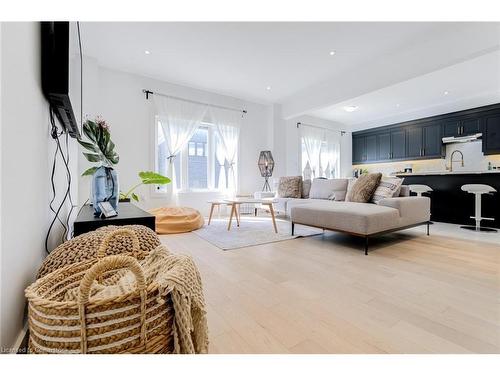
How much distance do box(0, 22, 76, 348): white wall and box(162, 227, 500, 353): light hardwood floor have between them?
31.1 inches

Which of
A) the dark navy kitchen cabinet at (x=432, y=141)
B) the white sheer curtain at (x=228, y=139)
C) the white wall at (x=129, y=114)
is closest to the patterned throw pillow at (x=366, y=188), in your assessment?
the white sheer curtain at (x=228, y=139)

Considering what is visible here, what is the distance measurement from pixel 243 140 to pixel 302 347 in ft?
15.8

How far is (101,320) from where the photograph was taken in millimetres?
603

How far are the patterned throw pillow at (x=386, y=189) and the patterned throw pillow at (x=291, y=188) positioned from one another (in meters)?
1.57

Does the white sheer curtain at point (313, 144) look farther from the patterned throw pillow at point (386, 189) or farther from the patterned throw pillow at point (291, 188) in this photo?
the patterned throw pillow at point (386, 189)

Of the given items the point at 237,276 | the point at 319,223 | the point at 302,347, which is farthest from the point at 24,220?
the point at 319,223

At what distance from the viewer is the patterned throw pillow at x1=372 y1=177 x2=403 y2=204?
309 cm

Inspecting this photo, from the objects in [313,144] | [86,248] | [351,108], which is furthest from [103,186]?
[313,144]

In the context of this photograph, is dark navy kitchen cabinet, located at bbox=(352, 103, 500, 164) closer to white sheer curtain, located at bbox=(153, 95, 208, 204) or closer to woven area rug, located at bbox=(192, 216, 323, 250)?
woven area rug, located at bbox=(192, 216, 323, 250)

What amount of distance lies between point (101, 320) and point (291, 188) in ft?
13.9

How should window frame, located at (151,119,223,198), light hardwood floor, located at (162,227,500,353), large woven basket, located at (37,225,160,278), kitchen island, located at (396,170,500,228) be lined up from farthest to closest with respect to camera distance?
window frame, located at (151,119,223,198) < kitchen island, located at (396,170,500,228) < light hardwood floor, located at (162,227,500,353) < large woven basket, located at (37,225,160,278)

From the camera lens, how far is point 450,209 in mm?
4246

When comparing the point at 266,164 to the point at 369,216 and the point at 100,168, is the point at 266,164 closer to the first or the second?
the point at 369,216

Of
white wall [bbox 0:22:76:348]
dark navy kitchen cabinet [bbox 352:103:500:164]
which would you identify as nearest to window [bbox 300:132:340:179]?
dark navy kitchen cabinet [bbox 352:103:500:164]
